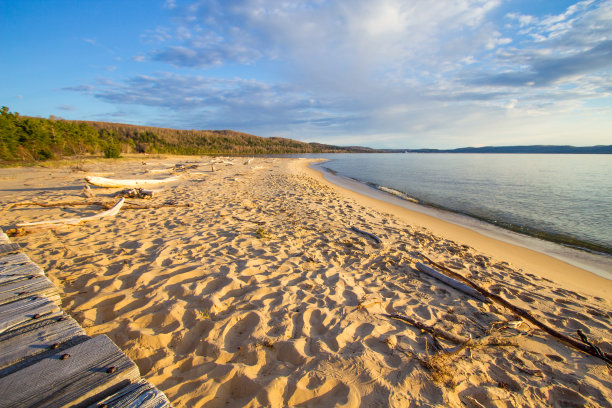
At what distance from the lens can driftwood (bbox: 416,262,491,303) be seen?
3699mm

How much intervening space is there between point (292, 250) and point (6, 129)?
2984 cm

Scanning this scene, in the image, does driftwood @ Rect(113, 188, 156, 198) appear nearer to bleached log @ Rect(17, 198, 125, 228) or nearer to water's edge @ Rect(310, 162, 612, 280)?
bleached log @ Rect(17, 198, 125, 228)

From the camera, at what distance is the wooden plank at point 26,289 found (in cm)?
190

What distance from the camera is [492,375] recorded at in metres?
2.35

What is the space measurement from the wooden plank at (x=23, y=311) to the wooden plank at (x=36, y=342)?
139 mm

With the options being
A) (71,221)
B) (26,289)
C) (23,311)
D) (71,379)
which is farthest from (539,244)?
(71,221)

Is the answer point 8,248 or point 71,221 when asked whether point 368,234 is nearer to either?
point 8,248

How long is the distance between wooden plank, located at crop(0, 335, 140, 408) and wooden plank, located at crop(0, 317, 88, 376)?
134 millimetres

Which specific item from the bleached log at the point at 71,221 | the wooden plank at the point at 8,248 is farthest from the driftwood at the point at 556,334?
the bleached log at the point at 71,221

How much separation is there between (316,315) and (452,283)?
8.21ft

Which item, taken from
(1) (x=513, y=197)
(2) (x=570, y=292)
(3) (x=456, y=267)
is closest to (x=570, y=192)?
(1) (x=513, y=197)

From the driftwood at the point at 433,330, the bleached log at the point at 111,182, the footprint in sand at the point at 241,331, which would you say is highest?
the bleached log at the point at 111,182

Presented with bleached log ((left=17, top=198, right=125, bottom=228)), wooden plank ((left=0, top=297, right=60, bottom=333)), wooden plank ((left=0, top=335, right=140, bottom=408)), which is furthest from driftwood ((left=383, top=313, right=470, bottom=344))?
bleached log ((left=17, top=198, right=125, bottom=228))

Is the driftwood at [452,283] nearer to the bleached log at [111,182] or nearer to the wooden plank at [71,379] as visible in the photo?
the wooden plank at [71,379]
